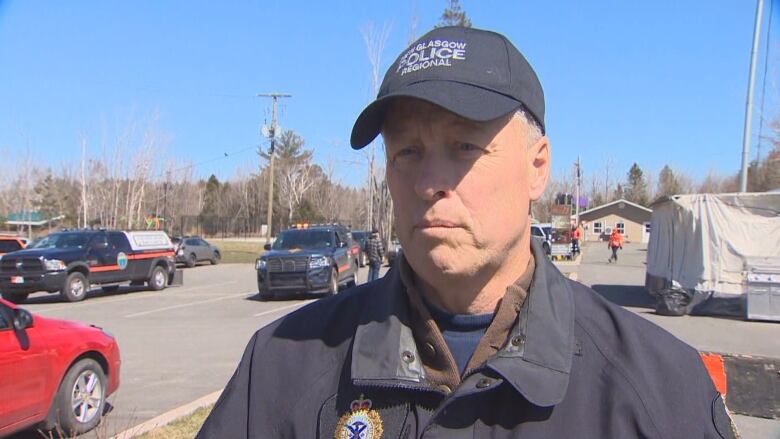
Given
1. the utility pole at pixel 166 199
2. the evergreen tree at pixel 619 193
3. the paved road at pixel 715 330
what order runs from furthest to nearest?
the evergreen tree at pixel 619 193 → the utility pole at pixel 166 199 → the paved road at pixel 715 330

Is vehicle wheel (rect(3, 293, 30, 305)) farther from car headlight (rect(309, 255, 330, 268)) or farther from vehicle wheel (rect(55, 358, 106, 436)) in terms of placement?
vehicle wheel (rect(55, 358, 106, 436))

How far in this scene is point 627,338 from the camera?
1.52m

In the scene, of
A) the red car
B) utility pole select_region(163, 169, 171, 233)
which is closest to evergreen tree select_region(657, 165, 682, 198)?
utility pole select_region(163, 169, 171, 233)

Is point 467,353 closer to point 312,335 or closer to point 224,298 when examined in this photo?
point 312,335

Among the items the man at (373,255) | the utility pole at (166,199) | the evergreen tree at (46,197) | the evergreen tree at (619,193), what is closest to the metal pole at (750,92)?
the man at (373,255)

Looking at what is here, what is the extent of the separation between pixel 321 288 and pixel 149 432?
437 inches

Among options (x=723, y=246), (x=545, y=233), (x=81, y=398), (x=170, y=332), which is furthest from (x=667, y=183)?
(x=81, y=398)

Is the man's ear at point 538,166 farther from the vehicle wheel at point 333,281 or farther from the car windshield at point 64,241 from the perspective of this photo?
the car windshield at point 64,241

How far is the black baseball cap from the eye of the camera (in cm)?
152

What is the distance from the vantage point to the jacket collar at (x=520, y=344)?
1.42m

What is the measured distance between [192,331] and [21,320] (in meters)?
6.34

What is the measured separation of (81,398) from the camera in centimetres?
606

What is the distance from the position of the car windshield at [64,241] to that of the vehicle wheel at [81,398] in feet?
42.7

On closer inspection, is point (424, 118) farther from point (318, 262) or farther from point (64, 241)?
point (64, 241)
